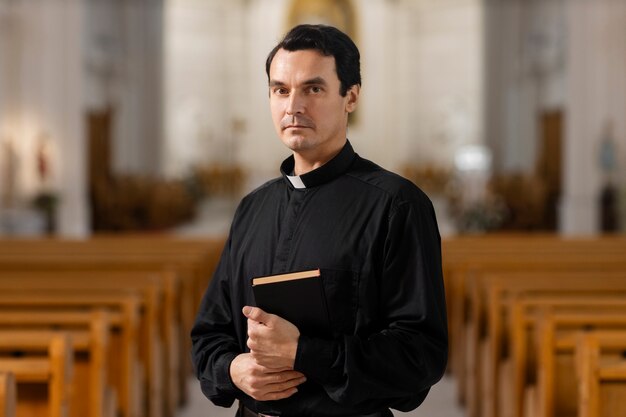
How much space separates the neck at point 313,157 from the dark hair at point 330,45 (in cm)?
12

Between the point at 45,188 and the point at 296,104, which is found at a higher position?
the point at 296,104

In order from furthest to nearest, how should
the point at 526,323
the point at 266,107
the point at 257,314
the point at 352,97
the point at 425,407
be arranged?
the point at 266,107, the point at 425,407, the point at 526,323, the point at 352,97, the point at 257,314

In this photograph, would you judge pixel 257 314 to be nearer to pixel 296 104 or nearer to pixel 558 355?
pixel 296 104

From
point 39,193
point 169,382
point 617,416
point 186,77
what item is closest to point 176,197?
point 39,193

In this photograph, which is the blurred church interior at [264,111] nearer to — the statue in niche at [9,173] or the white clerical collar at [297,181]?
the statue in niche at [9,173]

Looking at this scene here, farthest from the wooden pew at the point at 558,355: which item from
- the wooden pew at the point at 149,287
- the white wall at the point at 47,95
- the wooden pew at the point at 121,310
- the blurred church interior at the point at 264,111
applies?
the white wall at the point at 47,95

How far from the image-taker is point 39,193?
1527 centimetres

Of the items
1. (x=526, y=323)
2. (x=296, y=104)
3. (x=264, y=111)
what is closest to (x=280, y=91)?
(x=296, y=104)

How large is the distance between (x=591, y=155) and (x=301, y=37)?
14365 mm

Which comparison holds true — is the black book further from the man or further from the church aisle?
the church aisle

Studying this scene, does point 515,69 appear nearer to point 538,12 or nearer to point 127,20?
point 538,12

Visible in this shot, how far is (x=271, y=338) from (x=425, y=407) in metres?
4.41

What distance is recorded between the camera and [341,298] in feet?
6.23

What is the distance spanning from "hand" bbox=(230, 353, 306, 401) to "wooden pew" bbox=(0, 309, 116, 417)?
1869mm
